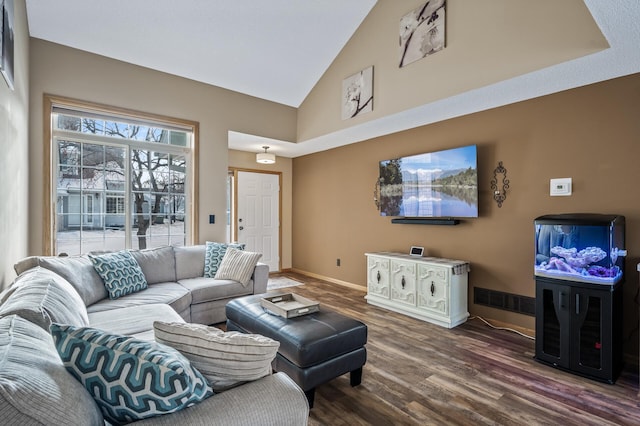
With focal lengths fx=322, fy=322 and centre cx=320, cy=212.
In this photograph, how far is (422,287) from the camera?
12.3 feet

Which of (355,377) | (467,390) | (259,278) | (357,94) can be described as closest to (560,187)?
(467,390)

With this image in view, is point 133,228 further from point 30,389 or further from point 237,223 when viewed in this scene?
point 30,389

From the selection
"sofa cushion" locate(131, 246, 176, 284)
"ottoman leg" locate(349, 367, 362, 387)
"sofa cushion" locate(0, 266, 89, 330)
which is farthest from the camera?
"sofa cushion" locate(131, 246, 176, 284)

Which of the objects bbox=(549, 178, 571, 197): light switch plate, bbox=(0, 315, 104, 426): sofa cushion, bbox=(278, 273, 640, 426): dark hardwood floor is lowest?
bbox=(278, 273, 640, 426): dark hardwood floor

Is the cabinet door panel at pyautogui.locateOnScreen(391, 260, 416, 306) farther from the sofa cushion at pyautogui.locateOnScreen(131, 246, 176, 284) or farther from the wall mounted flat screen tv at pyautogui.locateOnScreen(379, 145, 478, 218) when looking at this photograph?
the sofa cushion at pyautogui.locateOnScreen(131, 246, 176, 284)

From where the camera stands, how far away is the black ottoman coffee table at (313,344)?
6.55ft

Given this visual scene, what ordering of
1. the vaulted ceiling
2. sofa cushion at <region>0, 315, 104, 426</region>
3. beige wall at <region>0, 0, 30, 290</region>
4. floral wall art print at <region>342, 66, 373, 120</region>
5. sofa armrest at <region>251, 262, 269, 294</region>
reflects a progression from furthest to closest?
floral wall art print at <region>342, 66, 373, 120</region> < sofa armrest at <region>251, 262, 269, 294</region> < the vaulted ceiling < beige wall at <region>0, 0, 30, 290</region> < sofa cushion at <region>0, 315, 104, 426</region>

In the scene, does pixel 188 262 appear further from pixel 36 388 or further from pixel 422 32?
pixel 422 32

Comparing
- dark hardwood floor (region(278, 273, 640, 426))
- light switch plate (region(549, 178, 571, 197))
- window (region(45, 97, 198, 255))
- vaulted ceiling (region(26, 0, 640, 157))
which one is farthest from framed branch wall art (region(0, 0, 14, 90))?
light switch plate (region(549, 178, 571, 197))

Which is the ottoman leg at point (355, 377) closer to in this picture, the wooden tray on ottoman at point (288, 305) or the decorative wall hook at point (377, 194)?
the wooden tray on ottoman at point (288, 305)

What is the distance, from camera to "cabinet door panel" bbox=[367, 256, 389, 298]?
13.7 feet

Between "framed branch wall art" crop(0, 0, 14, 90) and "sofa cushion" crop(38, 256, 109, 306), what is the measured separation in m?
1.33

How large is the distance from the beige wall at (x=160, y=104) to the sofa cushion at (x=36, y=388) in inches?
123

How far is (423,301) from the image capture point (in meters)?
3.72
